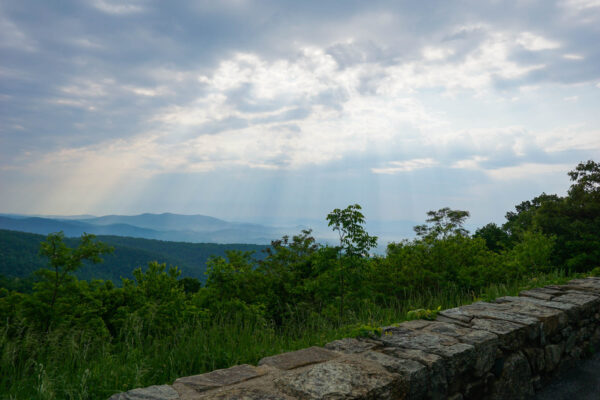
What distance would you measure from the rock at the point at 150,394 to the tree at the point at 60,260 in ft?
12.6

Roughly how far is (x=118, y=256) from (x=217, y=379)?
65342 millimetres

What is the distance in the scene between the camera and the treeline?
4.02 meters

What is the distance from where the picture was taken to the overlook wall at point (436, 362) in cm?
215

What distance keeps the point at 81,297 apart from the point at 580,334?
23.6ft

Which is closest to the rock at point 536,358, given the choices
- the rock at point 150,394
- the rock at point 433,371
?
the rock at point 433,371

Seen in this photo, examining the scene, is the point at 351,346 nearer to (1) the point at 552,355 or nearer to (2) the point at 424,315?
(2) the point at 424,315

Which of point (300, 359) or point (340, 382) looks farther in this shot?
point (300, 359)

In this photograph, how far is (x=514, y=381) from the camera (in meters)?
3.43

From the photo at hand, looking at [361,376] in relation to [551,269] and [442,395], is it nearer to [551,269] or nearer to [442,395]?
[442,395]

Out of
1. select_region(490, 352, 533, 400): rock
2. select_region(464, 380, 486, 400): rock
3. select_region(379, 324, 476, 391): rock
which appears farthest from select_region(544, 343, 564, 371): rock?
select_region(379, 324, 476, 391): rock

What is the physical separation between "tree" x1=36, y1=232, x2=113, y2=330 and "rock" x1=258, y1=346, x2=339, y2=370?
12.6 ft

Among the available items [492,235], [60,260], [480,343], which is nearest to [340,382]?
[480,343]

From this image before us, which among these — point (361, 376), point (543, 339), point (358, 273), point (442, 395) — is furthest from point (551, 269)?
point (361, 376)

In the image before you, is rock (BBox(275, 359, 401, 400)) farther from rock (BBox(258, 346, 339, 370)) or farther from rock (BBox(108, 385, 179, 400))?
rock (BBox(108, 385, 179, 400))
